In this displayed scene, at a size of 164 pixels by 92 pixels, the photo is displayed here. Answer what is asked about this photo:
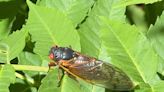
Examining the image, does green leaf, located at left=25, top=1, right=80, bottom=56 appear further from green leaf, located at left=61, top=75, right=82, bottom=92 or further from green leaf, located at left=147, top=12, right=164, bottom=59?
green leaf, located at left=147, top=12, right=164, bottom=59

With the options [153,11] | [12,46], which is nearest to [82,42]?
[12,46]

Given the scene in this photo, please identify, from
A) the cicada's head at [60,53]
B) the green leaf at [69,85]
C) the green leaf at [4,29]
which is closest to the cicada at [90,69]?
the cicada's head at [60,53]

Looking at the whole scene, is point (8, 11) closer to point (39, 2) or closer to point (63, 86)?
point (39, 2)

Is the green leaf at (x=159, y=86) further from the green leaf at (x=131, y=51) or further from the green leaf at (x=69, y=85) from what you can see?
the green leaf at (x=69, y=85)

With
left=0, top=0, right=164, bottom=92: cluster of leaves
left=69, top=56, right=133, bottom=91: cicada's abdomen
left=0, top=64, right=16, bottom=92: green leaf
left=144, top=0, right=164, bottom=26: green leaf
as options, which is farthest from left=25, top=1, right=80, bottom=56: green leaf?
left=144, top=0, right=164, bottom=26: green leaf

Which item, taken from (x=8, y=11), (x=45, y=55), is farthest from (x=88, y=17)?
(x=8, y=11)

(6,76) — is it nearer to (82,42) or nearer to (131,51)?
(82,42)
